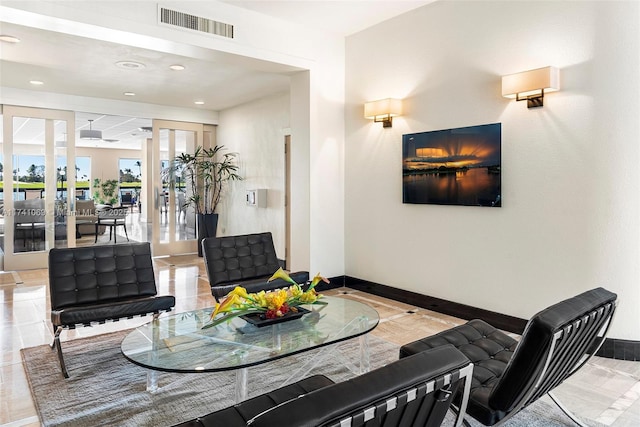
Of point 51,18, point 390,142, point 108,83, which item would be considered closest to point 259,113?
point 108,83

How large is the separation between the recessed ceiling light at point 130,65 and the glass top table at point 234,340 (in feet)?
12.9

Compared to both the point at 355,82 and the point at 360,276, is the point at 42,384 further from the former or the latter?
the point at 355,82

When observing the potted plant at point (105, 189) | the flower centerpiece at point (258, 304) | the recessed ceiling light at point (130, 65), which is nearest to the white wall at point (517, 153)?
the flower centerpiece at point (258, 304)

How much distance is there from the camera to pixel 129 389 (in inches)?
112

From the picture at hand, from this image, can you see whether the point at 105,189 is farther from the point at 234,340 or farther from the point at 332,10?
the point at 234,340

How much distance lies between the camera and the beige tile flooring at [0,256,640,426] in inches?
103

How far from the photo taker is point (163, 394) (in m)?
2.77

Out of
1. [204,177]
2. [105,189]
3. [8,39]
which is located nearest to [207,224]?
[204,177]

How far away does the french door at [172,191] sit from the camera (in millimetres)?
8422

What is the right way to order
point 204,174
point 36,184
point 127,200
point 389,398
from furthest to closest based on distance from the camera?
point 127,200, point 204,174, point 36,184, point 389,398

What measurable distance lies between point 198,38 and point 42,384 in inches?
129

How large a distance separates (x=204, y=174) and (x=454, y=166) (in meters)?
5.63

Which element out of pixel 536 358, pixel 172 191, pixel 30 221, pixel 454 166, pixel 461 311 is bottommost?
pixel 461 311

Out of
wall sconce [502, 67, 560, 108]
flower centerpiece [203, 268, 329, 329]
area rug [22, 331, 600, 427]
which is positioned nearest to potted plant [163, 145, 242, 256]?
area rug [22, 331, 600, 427]
